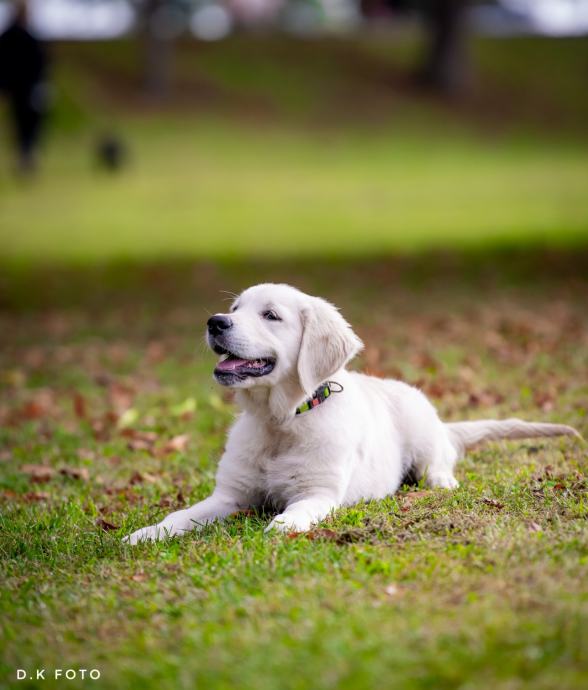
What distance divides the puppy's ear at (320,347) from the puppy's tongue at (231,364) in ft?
0.96

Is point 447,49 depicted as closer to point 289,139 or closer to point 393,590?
point 289,139

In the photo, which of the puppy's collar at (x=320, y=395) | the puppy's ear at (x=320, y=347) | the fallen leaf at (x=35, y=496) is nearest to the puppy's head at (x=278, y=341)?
the puppy's ear at (x=320, y=347)

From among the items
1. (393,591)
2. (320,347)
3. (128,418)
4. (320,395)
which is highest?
(320,347)

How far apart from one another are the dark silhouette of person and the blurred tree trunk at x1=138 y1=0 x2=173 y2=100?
16.1 metres

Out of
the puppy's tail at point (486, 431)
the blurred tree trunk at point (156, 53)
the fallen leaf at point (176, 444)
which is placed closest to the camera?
the puppy's tail at point (486, 431)

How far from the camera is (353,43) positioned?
1732 inches

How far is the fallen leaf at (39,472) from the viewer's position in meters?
6.90

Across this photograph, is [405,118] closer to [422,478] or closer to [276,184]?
[276,184]

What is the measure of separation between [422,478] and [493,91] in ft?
117

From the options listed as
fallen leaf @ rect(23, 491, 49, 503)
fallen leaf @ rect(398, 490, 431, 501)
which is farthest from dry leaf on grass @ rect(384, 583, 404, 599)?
fallen leaf @ rect(23, 491, 49, 503)

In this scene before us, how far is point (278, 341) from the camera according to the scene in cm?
517

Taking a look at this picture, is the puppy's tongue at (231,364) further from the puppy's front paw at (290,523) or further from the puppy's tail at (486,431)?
the puppy's tail at (486,431)

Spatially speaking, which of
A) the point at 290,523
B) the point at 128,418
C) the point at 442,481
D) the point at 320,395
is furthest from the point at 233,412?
the point at 290,523

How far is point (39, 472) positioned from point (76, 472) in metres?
0.31
